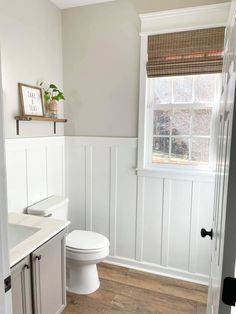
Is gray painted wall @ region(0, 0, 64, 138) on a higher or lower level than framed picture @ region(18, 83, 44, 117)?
higher

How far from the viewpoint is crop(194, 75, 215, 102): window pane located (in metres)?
2.24

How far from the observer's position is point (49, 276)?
1.65 metres

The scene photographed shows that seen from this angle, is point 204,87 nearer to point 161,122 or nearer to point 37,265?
point 161,122

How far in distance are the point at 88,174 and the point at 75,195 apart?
12.0 inches

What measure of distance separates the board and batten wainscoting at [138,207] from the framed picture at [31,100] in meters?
0.52

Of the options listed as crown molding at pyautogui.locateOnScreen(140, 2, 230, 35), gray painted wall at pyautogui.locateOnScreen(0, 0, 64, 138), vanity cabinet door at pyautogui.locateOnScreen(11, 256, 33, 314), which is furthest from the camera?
crown molding at pyautogui.locateOnScreen(140, 2, 230, 35)

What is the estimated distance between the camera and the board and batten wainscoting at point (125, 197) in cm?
229

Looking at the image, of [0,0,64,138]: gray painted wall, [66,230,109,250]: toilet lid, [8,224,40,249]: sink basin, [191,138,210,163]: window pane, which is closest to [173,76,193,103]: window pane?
[191,138,210,163]: window pane

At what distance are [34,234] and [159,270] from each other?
1.48 m

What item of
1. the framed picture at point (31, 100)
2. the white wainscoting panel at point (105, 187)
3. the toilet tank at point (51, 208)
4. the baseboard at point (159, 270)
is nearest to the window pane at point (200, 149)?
the white wainscoting panel at point (105, 187)

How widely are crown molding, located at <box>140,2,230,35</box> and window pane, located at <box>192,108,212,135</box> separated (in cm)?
72

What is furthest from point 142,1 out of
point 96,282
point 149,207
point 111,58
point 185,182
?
point 96,282

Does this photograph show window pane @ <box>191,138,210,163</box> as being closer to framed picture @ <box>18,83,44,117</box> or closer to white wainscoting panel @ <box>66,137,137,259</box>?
white wainscoting panel @ <box>66,137,137,259</box>

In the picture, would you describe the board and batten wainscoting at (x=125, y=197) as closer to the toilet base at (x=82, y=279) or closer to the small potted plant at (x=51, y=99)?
the small potted plant at (x=51, y=99)
